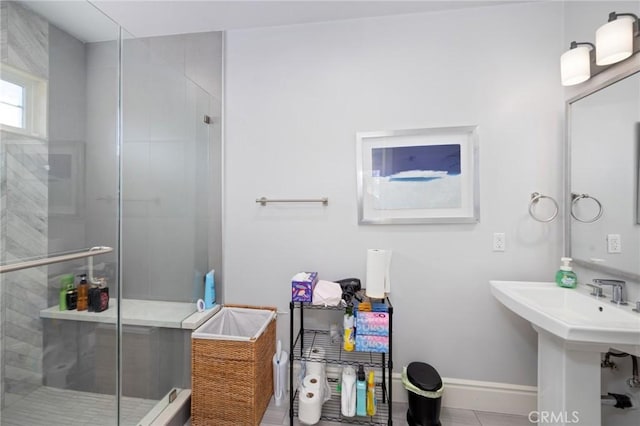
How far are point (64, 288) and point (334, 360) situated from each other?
1.43m

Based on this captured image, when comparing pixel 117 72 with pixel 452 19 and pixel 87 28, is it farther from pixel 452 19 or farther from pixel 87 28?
pixel 452 19

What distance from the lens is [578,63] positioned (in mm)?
1428

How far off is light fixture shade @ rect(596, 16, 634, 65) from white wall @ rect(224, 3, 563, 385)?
341 millimetres

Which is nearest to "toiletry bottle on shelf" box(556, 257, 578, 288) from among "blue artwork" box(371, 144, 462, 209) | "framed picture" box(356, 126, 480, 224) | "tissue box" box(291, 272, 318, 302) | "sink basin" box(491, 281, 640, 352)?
"sink basin" box(491, 281, 640, 352)

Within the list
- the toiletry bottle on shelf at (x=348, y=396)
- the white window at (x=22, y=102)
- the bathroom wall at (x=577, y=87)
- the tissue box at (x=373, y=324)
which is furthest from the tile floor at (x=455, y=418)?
the white window at (x=22, y=102)

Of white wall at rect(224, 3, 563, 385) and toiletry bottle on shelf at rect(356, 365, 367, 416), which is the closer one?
toiletry bottle on shelf at rect(356, 365, 367, 416)

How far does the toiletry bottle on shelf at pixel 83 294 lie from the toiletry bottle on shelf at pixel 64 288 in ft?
0.13

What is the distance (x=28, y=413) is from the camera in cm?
111

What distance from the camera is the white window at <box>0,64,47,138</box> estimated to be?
106 cm

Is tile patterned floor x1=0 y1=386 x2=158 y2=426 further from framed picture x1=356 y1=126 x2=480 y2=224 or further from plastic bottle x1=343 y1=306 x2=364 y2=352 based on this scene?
framed picture x1=356 y1=126 x2=480 y2=224

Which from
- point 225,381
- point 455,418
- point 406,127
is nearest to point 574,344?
point 455,418

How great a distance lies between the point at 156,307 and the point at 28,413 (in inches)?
24.7

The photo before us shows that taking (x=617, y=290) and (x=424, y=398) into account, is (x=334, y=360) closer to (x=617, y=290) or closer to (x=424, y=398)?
(x=424, y=398)

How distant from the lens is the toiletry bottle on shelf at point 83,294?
1.31 metres
